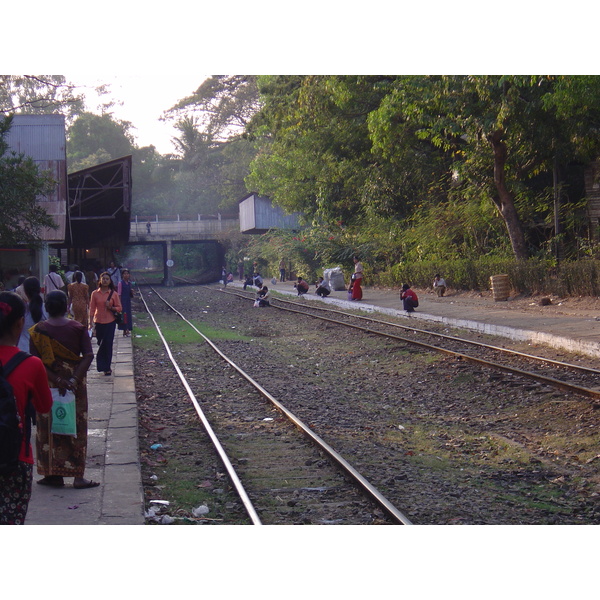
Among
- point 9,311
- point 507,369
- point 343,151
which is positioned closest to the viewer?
point 9,311

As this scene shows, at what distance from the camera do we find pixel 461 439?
8039 mm

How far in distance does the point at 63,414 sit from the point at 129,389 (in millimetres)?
4983

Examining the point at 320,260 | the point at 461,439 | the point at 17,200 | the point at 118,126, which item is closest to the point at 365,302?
the point at 17,200

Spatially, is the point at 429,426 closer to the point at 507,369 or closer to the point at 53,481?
the point at 507,369

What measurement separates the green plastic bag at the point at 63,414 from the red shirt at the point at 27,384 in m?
1.68

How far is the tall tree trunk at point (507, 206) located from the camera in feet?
73.6

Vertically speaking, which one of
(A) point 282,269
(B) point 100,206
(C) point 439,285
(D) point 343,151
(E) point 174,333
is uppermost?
(D) point 343,151

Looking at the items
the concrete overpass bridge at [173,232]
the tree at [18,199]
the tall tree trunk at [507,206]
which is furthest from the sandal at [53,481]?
the concrete overpass bridge at [173,232]

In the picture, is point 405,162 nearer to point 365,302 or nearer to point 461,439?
point 365,302

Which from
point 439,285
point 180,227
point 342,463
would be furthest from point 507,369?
point 180,227

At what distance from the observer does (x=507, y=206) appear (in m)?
23.2

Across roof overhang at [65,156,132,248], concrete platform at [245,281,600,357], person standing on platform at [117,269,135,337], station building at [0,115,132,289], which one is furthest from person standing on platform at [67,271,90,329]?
roof overhang at [65,156,132,248]

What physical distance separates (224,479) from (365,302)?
19.4 m

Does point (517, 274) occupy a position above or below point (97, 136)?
below
